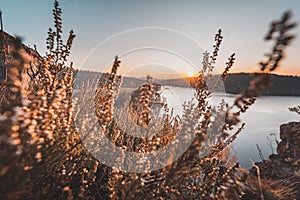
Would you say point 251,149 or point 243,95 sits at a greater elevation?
point 243,95

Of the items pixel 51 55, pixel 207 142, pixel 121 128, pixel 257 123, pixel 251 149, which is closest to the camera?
pixel 207 142

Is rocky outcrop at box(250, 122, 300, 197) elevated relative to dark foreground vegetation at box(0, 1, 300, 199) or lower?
lower

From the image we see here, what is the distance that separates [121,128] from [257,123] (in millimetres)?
11281

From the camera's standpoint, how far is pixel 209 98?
1.92 meters

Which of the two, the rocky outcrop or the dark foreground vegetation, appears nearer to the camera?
the dark foreground vegetation

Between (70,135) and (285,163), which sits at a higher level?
(70,135)

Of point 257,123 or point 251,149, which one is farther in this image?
point 257,123

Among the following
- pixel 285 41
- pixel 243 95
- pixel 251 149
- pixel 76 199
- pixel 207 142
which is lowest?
pixel 251 149

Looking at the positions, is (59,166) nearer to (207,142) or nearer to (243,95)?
(207,142)

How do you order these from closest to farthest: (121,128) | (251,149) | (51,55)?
(51,55), (121,128), (251,149)

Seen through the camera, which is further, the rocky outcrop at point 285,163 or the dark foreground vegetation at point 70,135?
the rocky outcrop at point 285,163

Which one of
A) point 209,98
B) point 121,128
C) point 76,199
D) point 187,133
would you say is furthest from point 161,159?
point 209,98

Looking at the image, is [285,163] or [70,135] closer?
[70,135]

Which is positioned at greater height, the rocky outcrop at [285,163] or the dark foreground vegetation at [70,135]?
the dark foreground vegetation at [70,135]
